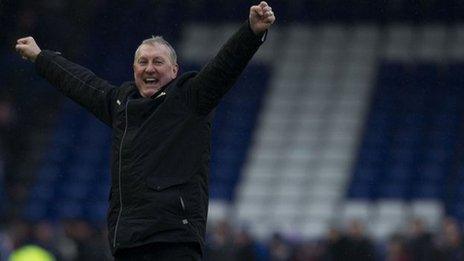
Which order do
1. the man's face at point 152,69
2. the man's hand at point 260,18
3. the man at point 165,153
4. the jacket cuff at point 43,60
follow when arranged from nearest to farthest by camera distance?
the man's hand at point 260,18, the man at point 165,153, the man's face at point 152,69, the jacket cuff at point 43,60

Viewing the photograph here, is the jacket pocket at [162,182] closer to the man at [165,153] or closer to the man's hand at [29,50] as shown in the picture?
the man at [165,153]

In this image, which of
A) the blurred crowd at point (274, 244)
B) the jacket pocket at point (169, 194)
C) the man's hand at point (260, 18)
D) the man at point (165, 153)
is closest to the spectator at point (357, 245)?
the blurred crowd at point (274, 244)

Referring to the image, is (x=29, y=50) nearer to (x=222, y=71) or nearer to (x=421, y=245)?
(x=222, y=71)

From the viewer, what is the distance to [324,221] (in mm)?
14617

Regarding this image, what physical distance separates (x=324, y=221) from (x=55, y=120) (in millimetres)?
3577

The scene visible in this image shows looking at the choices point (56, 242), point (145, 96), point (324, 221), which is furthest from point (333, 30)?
point (145, 96)

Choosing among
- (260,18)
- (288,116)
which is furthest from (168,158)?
(288,116)

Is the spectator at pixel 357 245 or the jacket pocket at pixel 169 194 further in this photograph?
the spectator at pixel 357 245

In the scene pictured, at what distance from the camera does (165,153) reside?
4.63 m

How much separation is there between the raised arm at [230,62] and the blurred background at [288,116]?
9051 millimetres

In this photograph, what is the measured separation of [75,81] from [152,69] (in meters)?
0.45

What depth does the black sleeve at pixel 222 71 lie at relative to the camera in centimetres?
446

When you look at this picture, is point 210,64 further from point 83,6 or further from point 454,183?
point 83,6

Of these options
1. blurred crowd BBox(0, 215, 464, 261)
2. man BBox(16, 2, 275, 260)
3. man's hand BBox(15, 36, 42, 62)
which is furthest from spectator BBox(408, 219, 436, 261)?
man BBox(16, 2, 275, 260)
